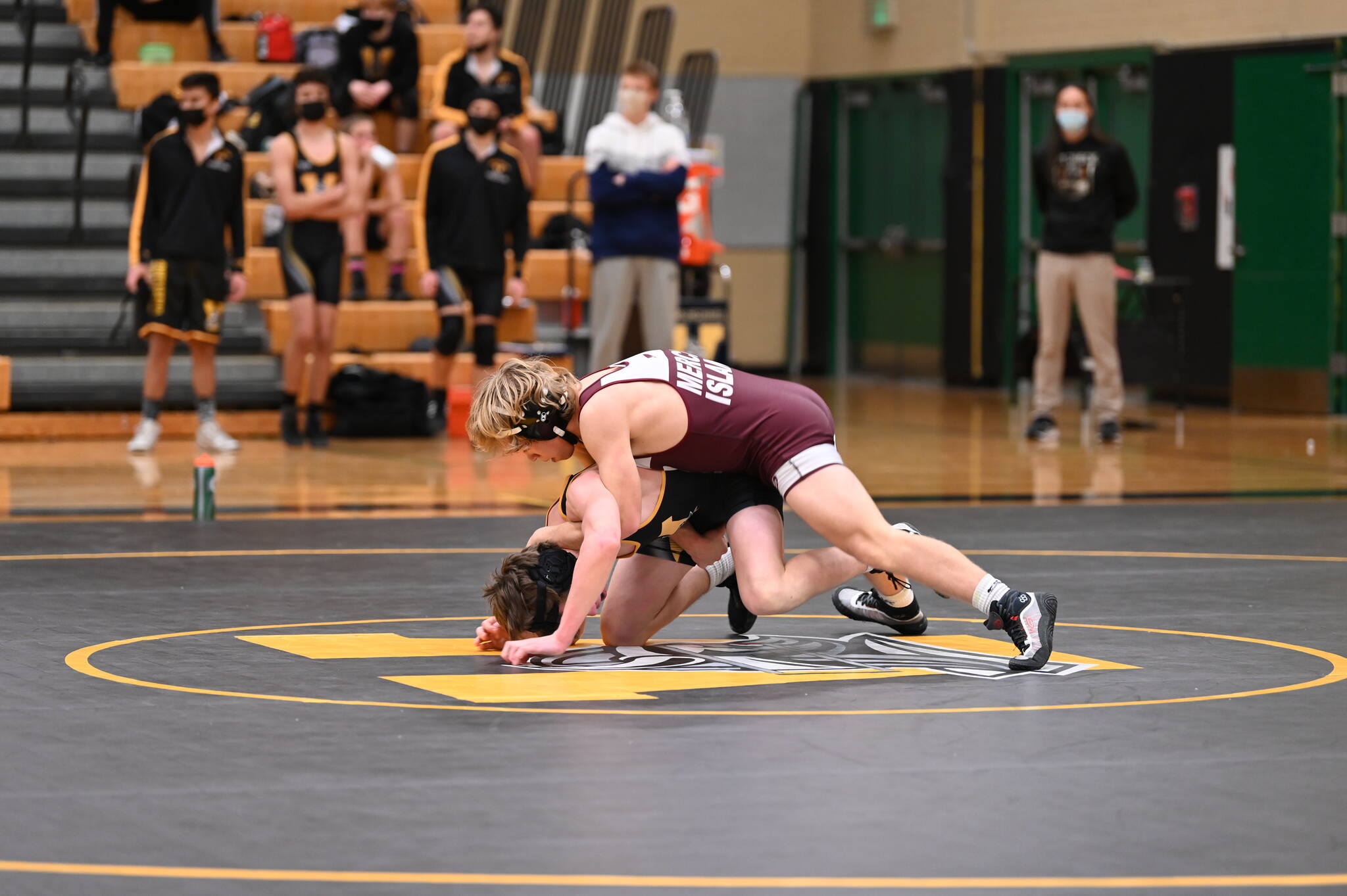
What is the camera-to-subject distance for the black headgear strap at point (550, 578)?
5.47 metres

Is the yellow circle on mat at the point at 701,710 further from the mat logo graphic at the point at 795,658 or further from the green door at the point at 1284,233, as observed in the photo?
the green door at the point at 1284,233

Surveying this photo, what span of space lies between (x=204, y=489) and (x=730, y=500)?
371cm

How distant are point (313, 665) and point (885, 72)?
1454cm

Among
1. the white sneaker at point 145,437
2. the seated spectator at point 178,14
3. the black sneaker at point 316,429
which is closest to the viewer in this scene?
the white sneaker at point 145,437

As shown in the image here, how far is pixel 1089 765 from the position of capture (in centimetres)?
432

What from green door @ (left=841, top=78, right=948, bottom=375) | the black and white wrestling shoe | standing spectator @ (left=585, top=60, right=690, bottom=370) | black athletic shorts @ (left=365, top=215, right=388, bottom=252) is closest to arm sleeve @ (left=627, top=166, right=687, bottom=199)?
standing spectator @ (left=585, top=60, right=690, bottom=370)

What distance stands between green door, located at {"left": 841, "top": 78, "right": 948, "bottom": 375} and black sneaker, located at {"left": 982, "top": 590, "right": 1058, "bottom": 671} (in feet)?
45.0

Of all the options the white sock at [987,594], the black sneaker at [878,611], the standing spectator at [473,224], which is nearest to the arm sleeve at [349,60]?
the standing spectator at [473,224]

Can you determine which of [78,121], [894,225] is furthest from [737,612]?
[894,225]

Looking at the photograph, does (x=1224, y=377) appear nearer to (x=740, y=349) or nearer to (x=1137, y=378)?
(x=1137, y=378)

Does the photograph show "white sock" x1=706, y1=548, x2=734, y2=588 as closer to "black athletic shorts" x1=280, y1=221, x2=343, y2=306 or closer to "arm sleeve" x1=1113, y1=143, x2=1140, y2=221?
"black athletic shorts" x1=280, y1=221, x2=343, y2=306

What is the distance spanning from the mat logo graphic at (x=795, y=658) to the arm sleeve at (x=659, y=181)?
6.59 meters

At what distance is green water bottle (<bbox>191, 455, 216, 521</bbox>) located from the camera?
28.9 feet

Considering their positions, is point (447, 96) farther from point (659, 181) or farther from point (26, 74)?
point (26, 74)
